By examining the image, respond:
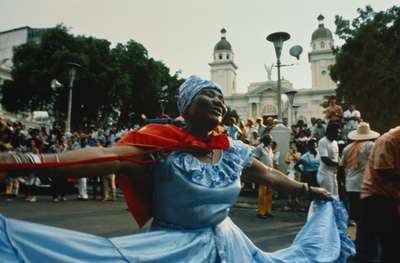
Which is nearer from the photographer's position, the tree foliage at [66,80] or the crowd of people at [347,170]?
the crowd of people at [347,170]

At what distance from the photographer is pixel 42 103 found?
1403 inches

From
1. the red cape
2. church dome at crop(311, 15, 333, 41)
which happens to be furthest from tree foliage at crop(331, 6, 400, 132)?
church dome at crop(311, 15, 333, 41)

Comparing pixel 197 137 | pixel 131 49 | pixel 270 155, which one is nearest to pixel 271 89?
pixel 131 49

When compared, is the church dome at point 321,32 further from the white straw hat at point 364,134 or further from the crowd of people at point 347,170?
the white straw hat at point 364,134

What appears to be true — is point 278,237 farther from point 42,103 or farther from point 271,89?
point 271,89

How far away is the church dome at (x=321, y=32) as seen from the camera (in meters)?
91.0

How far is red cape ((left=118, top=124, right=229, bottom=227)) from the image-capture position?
227 cm

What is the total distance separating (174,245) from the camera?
84.7 inches

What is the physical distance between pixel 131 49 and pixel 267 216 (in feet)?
111

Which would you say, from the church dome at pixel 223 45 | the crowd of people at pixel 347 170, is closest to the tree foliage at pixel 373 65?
the crowd of people at pixel 347 170

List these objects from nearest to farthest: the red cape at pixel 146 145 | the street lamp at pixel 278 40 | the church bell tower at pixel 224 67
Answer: the red cape at pixel 146 145, the street lamp at pixel 278 40, the church bell tower at pixel 224 67

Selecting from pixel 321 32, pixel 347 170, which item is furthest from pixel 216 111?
pixel 321 32

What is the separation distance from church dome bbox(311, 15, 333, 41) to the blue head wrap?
9468 centimetres

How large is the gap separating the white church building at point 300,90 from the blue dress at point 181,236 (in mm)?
79685
